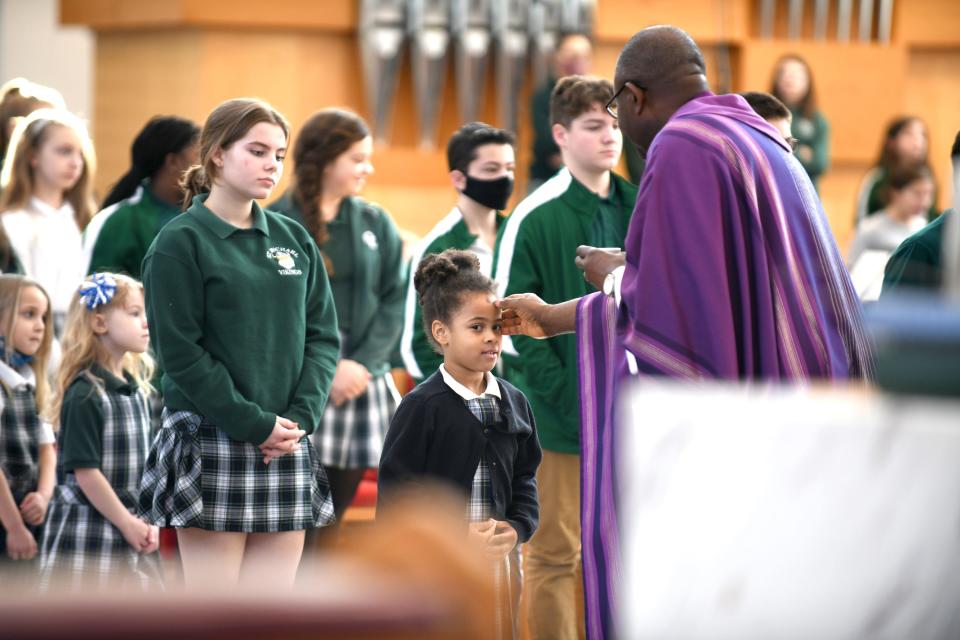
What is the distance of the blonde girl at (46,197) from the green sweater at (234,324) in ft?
5.70

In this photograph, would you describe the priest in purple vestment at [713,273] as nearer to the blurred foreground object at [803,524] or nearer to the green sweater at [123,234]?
the blurred foreground object at [803,524]

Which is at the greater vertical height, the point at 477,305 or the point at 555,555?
the point at 477,305

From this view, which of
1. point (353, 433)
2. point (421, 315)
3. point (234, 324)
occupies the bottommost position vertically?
point (353, 433)

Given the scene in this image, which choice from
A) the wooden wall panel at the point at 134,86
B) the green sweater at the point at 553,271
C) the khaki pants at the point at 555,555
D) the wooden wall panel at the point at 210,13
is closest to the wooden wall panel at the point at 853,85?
the wooden wall panel at the point at 210,13

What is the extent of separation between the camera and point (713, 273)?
8.00 feet

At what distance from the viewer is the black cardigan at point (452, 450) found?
3057 mm

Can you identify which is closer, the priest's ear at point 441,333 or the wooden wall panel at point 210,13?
the priest's ear at point 441,333

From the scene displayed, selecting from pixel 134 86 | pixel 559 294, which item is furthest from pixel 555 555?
pixel 134 86

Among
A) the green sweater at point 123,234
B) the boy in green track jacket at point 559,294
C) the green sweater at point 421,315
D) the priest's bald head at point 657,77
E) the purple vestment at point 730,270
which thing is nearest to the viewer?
the purple vestment at point 730,270

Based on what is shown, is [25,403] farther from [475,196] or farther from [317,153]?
[475,196]

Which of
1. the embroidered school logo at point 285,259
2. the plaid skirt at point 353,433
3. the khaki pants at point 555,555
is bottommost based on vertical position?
the khaki pants at point 555,555

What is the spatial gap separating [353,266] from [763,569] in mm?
3208

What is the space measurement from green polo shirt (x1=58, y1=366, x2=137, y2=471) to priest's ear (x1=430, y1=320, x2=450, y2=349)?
104 cm

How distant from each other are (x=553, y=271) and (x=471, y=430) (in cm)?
87
